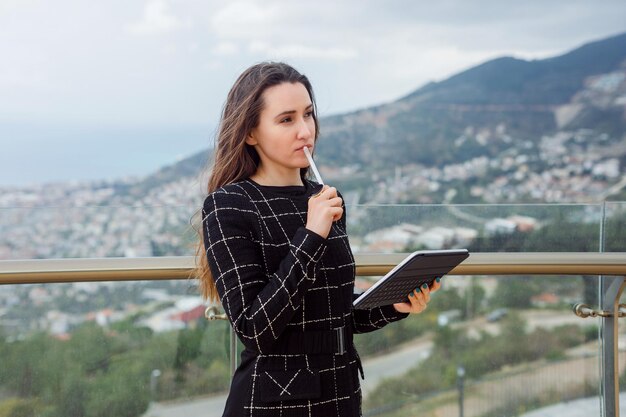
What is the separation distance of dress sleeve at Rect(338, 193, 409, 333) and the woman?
2cm

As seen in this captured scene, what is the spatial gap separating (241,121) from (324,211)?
285 mm

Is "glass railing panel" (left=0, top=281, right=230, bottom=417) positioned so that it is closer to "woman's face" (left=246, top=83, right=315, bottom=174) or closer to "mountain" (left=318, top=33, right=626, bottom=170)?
"woman's face" (left=246, top=83, right=315, bottom=174)

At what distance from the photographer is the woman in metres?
1.26

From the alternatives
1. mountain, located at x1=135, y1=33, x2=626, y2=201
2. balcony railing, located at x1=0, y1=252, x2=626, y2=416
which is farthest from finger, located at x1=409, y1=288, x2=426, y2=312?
mountain, located at x1=135, y1=33, x2=626, y2=201

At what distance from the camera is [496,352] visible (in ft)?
7.84

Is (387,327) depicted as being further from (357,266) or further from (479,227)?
(479,227)

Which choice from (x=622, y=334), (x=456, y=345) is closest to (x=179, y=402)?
(x=456, y=345)

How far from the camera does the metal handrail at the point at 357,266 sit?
1.95m

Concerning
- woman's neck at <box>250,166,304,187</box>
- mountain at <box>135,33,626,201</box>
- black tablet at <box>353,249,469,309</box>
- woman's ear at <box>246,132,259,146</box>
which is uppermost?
mountain at <box>135,33,626,201</box>

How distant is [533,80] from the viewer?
11477mm

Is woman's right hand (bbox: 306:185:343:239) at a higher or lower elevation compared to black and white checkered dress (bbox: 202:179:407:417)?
higher

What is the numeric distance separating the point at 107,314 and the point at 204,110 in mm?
9015

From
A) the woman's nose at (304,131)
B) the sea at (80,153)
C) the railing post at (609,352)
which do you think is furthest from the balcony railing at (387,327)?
the sea at (80,153)

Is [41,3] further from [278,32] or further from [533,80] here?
[533,80]
